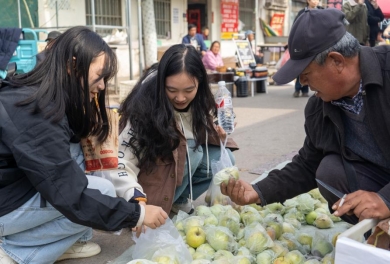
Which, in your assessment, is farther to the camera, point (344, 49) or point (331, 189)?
point (331, 189)

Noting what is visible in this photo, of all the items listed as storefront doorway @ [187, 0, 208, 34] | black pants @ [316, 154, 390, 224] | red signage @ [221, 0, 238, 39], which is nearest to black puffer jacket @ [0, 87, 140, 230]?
black pants @ [316, 154, 390, 224]

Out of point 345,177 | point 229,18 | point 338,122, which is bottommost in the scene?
point 345,177

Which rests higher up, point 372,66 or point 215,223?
point 372,66

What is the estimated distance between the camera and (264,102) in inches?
400

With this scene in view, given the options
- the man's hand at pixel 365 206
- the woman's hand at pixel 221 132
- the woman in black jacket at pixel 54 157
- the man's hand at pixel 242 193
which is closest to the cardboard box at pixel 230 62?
the woman's hand at pixel 221 132

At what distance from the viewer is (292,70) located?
7.18 ft

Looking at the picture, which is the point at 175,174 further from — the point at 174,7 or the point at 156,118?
the point at 174,7

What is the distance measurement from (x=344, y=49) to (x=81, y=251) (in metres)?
1.84

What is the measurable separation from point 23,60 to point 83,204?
219 inches

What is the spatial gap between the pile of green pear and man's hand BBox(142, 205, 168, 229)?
278mm

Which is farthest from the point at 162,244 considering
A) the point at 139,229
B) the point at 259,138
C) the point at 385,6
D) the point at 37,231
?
the point at 385,6

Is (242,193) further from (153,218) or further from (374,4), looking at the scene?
(374,4)

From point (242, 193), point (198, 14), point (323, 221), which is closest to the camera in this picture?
point (242, 193)

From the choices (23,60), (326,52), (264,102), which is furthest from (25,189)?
A: (264,102)
